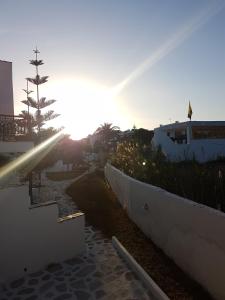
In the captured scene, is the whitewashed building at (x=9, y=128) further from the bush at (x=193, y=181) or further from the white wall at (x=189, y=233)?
the bush at (x=193, y=181)

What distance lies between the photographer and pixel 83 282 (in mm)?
5914

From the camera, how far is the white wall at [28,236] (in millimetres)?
6039

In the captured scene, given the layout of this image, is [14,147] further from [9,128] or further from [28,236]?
[28,236]

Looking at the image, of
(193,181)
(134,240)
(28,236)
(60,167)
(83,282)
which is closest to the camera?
(83,282)

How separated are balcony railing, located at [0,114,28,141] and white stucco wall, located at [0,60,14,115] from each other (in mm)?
2353

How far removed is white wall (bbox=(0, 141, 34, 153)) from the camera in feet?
27.4

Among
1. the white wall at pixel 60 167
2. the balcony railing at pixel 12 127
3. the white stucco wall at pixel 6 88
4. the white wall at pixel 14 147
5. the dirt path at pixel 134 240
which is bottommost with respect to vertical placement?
the dirt path at pixel 134 240

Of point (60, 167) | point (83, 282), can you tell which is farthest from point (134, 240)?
point (60, 167)

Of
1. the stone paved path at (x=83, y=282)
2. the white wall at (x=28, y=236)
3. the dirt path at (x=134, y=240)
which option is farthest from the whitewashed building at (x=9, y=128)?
the stone paved path at (x=83, y=282)

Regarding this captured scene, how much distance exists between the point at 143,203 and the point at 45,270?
9.51 ft

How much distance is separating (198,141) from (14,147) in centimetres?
1740

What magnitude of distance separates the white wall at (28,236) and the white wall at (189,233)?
1773mm

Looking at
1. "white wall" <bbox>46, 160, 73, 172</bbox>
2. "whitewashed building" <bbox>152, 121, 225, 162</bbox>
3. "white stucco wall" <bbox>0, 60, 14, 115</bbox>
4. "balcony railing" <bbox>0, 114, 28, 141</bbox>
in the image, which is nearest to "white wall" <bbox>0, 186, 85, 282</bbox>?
"balcony railing" <bbox>0, 114, 28, 141</bbox>

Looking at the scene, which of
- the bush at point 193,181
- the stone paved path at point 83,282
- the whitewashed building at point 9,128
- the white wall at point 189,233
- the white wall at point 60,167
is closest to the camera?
the white wall at point 189,233
